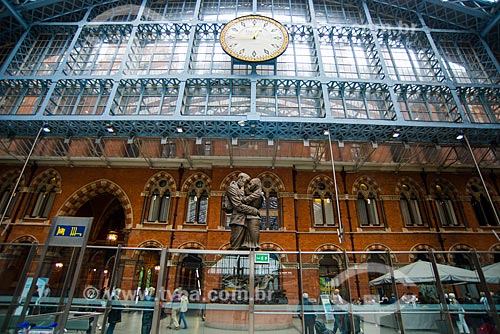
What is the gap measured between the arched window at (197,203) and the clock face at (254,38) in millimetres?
8982

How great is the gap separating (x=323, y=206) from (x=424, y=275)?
12.5 metres

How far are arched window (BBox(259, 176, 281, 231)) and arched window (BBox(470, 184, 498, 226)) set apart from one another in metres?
13.6

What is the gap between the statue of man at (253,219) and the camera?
8.20m

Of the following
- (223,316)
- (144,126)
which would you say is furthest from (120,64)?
(223,316)

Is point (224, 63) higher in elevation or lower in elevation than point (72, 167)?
higher

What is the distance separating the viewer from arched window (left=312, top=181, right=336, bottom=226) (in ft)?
59.1

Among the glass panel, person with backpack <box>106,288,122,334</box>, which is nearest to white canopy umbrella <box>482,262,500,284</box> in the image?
the glass panel

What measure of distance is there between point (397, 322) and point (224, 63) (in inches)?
655

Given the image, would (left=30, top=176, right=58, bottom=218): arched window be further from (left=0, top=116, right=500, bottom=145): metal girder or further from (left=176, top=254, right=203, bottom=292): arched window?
(left=176, top=254, right=203, bottom=292): arched window

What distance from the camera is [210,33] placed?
19266 mm

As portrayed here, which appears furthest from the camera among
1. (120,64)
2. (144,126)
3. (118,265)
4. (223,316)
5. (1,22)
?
(1,22)

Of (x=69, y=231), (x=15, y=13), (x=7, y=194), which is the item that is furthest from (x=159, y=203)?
(x=15, y=13)

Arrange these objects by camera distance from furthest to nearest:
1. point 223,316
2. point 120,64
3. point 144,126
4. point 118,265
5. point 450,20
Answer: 1. point 450,20
2. point 120,64
3. point 144,126
4. point 118,265
5. point 223,316

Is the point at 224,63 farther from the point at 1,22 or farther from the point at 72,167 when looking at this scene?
the point at 1,22
